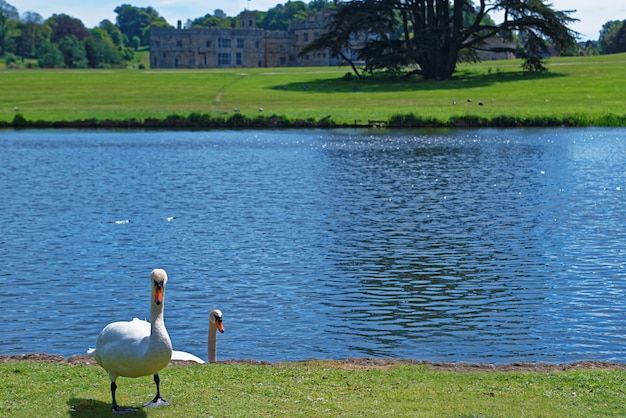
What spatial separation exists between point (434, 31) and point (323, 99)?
16.2 metres

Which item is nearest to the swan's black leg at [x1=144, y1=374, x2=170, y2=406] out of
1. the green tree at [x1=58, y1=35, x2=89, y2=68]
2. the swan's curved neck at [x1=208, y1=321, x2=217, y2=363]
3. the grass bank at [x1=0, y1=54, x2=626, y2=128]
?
the swan's curved neck at [x1=208, y1=321, x2=217, y2=363]

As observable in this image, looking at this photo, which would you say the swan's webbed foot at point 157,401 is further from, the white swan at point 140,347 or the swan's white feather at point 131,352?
the swan's white feather at point 131,352

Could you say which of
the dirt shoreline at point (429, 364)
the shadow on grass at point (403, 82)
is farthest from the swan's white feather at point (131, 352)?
the shadow on grass at point (403, 82)

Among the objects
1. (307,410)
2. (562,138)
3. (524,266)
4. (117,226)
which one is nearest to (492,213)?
(524,266)

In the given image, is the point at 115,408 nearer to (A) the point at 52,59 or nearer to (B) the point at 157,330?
(B) the point at 157,330

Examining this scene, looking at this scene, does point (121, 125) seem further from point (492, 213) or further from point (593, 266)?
point (593, 266)

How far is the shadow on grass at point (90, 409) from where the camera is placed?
11.4 m

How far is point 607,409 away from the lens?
11445mm

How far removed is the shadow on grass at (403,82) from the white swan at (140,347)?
84440 millimetres

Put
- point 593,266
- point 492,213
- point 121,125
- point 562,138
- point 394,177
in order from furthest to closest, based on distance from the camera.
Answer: point 121,125 < point 562,138 < point 394,177 < point 492,213 < point 593,266

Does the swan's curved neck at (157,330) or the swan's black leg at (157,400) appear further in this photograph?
the swan's black leg at (157,400)

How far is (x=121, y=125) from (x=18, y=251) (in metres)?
49.8

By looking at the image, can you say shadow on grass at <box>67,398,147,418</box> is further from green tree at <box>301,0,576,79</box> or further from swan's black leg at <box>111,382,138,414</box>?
green tree at <box>301,0,576,79</box>

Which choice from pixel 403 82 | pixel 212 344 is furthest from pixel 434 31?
pixel 212 344
